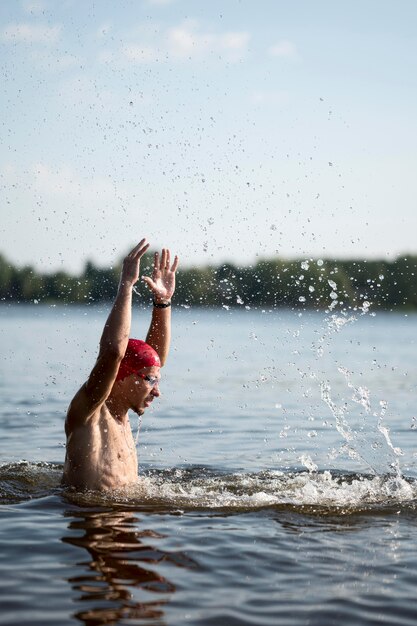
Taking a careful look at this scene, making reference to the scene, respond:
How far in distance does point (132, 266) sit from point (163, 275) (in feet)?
5.28

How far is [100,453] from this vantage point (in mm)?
8070

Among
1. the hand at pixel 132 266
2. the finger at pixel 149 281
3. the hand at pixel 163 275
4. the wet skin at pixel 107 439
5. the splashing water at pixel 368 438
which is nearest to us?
the hand at pixel 132 266

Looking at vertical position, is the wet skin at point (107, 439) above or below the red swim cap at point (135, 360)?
below

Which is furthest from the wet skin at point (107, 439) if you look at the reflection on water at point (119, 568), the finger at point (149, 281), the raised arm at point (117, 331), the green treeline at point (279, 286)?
the green treeline at point (279, 286)

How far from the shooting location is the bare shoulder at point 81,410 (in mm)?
7543

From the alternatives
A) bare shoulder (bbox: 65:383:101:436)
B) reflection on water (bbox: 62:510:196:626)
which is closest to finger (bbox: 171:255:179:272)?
bare shoulder (bbox: 65:383:101:436)

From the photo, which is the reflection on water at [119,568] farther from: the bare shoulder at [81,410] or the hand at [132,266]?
the hand at [132,266]

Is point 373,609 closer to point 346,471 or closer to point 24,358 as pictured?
point 346,471

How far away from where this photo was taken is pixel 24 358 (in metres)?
32.3

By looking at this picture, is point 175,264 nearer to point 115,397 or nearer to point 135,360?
point 135,360

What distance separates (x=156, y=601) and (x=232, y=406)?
13.0 m

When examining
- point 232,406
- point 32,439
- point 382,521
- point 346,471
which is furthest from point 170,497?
point 232,406

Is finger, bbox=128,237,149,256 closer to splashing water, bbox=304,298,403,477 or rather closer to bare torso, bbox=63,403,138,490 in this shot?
bare torso, bbox=63,403,138,490

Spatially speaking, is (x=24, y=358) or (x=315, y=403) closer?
(x=315, y=403)
